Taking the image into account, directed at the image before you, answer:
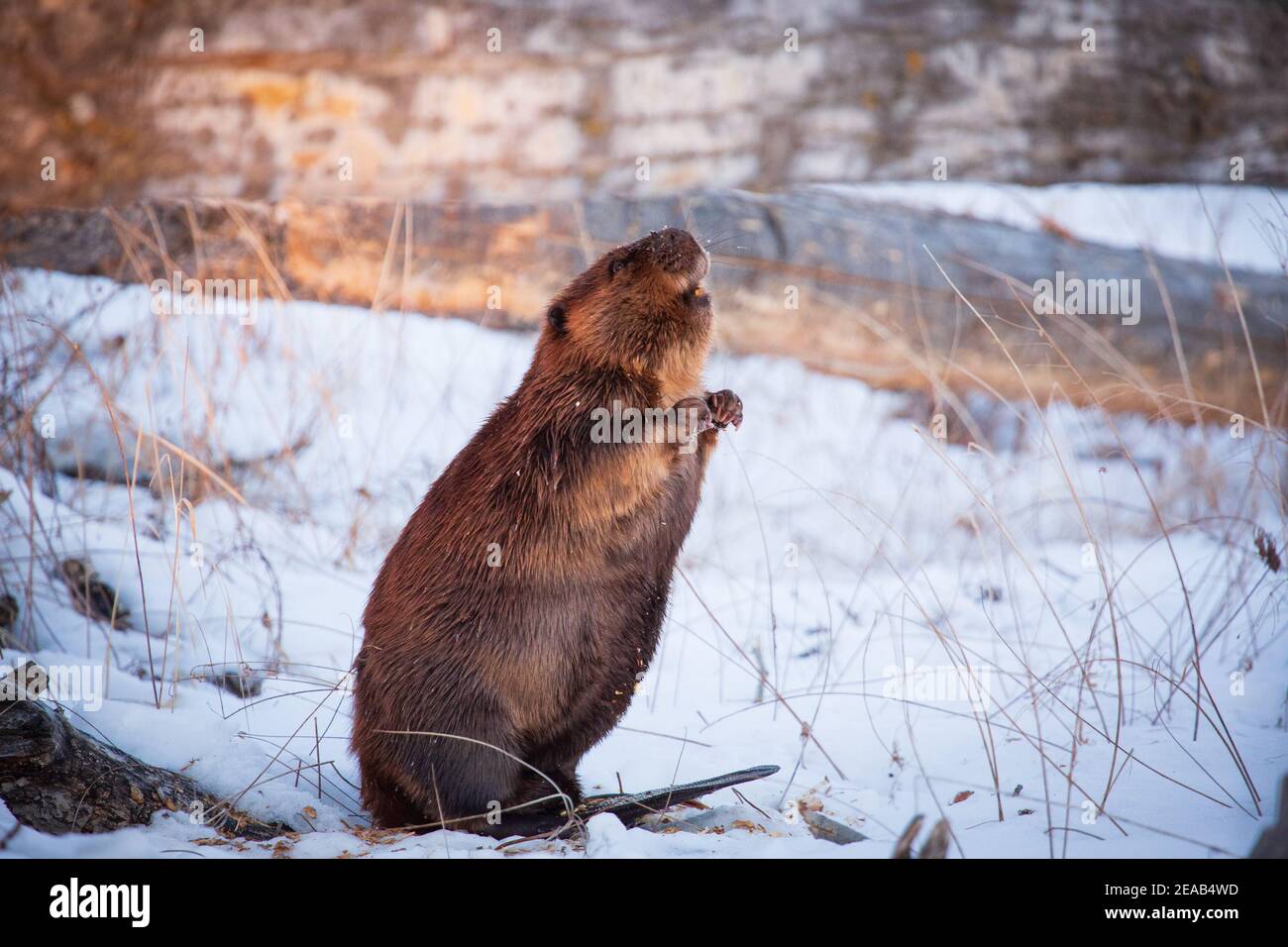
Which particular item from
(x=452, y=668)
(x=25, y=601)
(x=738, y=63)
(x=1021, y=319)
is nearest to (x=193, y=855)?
(x=452, y=668)

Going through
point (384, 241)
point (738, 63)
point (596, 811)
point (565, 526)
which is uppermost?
point (738, 63)

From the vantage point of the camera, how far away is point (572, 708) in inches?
94.7

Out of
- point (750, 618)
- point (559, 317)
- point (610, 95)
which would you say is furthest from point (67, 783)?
point (610, 95)

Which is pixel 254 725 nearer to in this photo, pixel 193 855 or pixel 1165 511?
pixel 193 855

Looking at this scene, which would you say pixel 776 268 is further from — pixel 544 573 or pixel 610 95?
pixel 544 573

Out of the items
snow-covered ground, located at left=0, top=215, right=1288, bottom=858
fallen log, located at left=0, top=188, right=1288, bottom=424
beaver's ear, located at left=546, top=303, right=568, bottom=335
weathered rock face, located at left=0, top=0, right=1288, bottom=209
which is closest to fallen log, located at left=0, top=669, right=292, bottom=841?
snow-covered ground, located at left=0, top=215, right=1288, bottom=858

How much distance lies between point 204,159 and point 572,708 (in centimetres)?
363

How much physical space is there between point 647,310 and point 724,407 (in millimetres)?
299

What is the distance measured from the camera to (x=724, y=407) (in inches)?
93.8

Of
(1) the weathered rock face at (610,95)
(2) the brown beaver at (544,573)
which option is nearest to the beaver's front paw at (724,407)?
(2) the brown beaver at (544,573)

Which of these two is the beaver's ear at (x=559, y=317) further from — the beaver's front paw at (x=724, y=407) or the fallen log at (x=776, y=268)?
the fallen log at (x=776, y=268)

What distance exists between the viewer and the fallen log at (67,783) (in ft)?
6.86

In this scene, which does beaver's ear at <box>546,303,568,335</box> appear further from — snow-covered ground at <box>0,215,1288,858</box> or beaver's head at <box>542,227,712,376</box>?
snow-covered ground at <box>0,215,1288,858</box>

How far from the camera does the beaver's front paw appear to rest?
2375 millimetres
